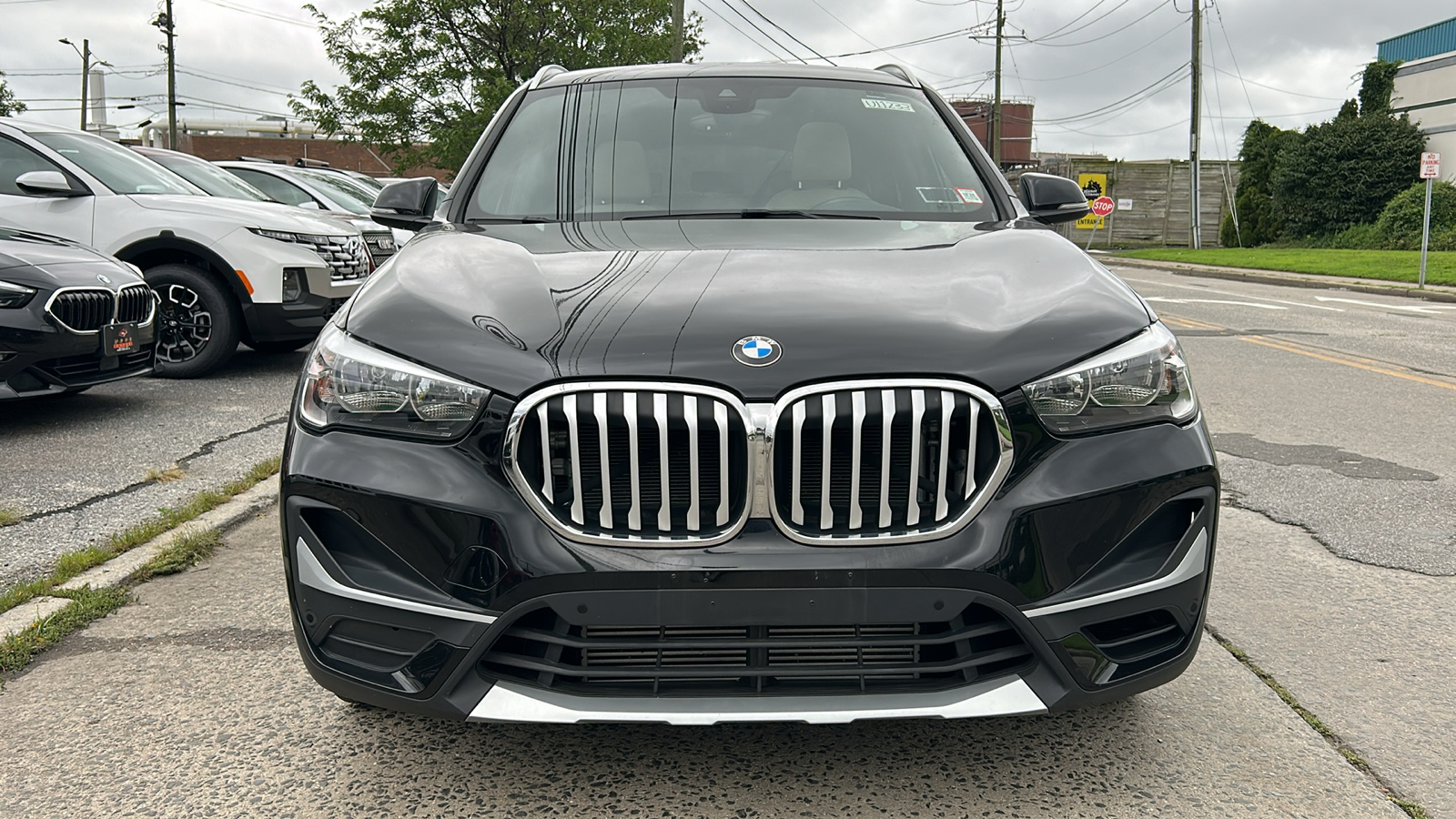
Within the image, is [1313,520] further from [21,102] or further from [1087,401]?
[21,102]

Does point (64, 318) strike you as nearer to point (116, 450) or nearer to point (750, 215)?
point (116, 450)

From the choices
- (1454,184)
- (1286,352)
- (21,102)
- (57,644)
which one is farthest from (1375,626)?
(21,102)

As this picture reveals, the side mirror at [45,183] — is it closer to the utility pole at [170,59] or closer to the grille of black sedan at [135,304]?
the grille of black sedan at [135,304]

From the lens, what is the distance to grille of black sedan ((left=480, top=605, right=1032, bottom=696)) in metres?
2.27

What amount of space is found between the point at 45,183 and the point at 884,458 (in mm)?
7401

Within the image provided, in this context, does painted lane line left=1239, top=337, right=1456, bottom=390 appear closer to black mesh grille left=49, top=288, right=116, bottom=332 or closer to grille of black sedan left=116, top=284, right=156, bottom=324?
grille of black sedan left=116, top=284, right=156, bottom=324

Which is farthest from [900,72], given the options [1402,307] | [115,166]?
[1402,307]

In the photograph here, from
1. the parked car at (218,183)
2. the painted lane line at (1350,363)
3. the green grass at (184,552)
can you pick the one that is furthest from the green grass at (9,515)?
the painted lane line at (1350,363)

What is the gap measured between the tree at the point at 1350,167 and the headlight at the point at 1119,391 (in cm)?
4041

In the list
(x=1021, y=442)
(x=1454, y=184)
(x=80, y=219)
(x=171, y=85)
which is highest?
(x=171, y=85)

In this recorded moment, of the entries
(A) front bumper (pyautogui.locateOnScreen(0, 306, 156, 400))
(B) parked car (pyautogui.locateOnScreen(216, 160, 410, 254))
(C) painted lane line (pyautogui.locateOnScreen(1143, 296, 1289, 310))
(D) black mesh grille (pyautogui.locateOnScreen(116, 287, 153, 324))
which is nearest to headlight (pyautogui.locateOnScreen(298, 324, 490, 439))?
(A) front bumper (pyautogui.locateOnScreen(0, 306, 156, 400))

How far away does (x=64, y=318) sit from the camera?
632 centimetres

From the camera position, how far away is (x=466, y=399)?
2.34 metres

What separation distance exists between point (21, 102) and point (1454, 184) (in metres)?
68.7
